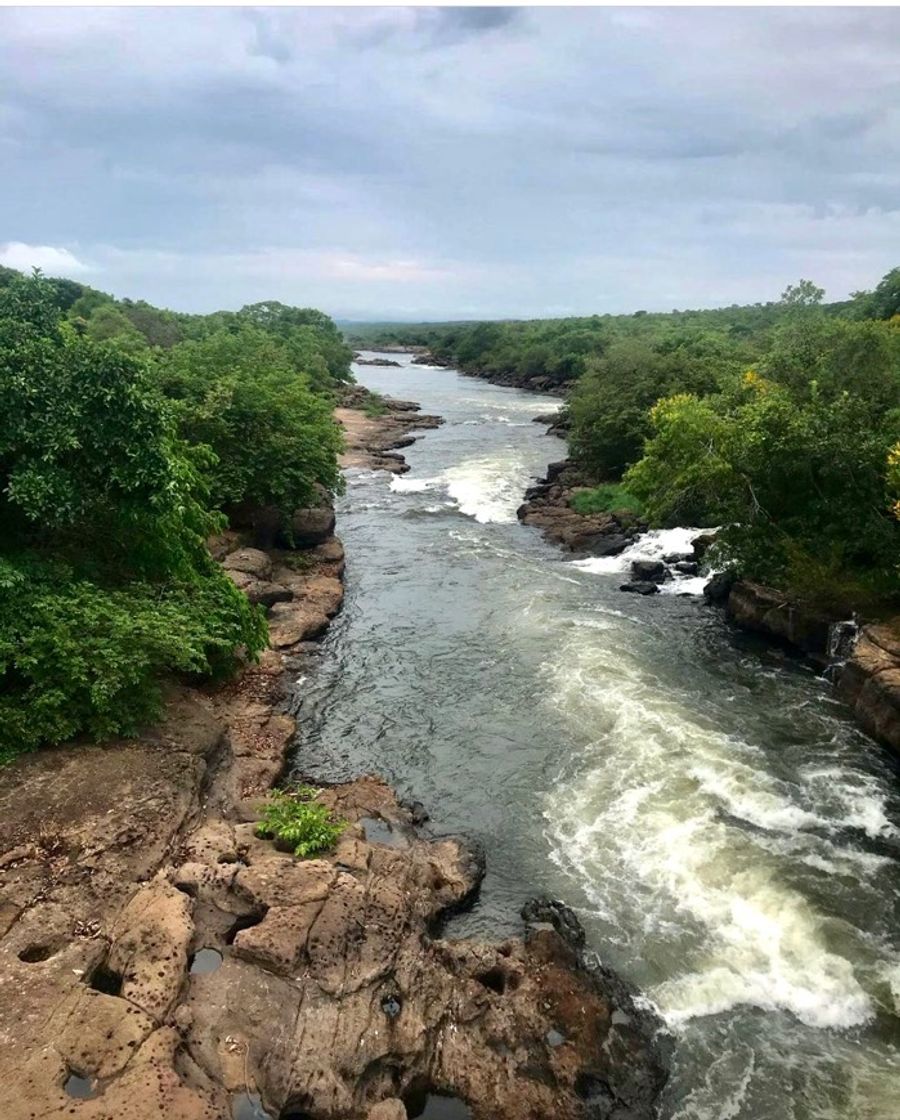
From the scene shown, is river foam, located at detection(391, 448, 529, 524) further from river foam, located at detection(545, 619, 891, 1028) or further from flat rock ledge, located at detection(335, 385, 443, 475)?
river foam, located at detection(545, 619, 891, 1028)

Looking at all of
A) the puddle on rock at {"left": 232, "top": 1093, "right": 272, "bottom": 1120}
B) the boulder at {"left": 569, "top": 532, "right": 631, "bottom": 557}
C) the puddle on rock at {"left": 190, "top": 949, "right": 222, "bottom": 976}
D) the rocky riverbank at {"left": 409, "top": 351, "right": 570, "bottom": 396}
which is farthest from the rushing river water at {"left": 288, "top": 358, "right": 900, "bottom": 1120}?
the rocky riverbank at {"left": 409, "top": 351, "right": 570, "bottom": 396}

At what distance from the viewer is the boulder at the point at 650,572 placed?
94.7 ft

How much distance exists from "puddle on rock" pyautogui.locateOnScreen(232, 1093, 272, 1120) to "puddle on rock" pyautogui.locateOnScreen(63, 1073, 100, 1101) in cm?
138

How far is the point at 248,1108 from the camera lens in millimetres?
8242

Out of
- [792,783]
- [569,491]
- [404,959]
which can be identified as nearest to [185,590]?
[404,959]

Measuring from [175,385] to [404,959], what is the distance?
1054 inches

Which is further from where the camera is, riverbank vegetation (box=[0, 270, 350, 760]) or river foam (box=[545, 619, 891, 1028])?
riverbank vegetation (box=[0, 270, 350, 760])

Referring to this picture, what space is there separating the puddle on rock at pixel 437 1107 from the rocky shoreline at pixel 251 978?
3 centimetres

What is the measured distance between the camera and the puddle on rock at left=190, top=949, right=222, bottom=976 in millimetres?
9727

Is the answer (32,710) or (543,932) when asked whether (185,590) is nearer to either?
(32,710)

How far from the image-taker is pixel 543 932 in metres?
11.5

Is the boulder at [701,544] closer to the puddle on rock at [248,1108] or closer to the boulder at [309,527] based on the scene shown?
the boulder at [309,527]

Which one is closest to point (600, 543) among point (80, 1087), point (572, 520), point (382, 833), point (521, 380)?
point (572, 520)

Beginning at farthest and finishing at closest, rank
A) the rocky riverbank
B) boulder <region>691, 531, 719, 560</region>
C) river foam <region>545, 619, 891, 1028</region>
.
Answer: the rocky riverbank → boulder <region>691, 531, 719, 560</region> → river foam <region>545, 619, 891, 1028</region>
